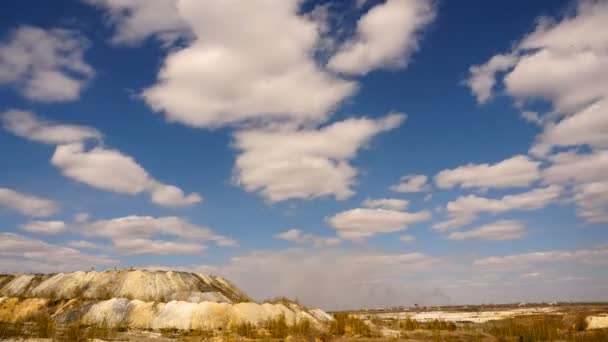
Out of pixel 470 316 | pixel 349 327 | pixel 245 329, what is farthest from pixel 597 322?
pixel 470 316

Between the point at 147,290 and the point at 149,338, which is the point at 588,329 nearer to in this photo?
the point at 149,338

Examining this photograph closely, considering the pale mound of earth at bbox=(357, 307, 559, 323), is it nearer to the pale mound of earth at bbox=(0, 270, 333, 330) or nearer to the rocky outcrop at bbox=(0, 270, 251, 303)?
the pale mound of earth at bbox=(0, 270, 333, 330)

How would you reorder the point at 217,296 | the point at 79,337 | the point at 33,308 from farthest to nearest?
the point at 217,296 → the point at 33,308 → the point at 79,337

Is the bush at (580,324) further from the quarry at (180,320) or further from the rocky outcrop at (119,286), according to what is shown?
the rocky outcrop at (119,286)

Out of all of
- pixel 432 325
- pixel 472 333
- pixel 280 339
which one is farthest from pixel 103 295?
pixel 472 333

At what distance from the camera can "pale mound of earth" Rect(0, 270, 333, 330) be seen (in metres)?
48.0

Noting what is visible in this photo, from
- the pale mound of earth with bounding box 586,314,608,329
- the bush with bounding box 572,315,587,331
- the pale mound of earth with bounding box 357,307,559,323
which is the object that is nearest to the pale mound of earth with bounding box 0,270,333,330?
the pale mound of earth with bounding box 357,307,559,323

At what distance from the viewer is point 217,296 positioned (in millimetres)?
57312

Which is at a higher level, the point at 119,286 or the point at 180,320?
the point at 119,286

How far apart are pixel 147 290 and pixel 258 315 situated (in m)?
17.9

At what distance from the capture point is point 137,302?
1998 inches

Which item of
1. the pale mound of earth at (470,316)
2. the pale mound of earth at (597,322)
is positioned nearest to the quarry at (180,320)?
the pale mound of earth at (597,322)

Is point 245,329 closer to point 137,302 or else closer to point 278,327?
point 278,327

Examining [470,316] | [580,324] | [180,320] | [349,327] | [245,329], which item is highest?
[180,320]
